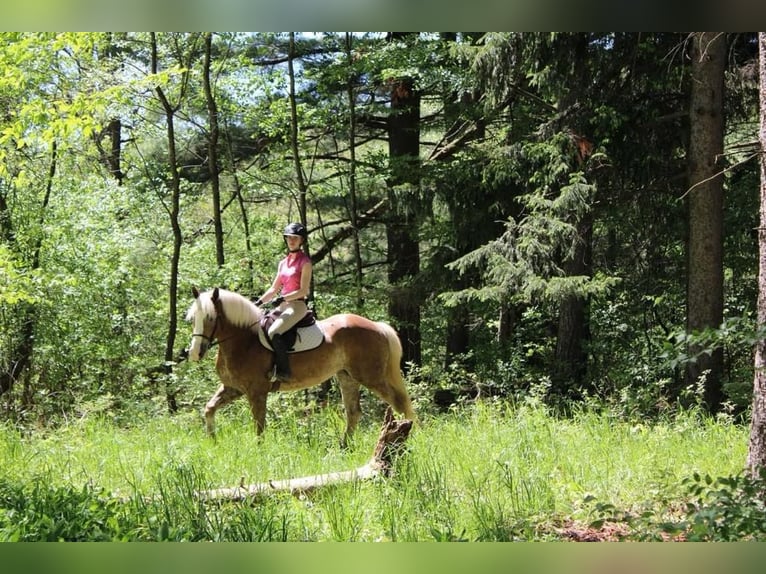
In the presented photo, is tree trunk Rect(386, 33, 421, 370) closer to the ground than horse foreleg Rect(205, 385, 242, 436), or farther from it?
farther from it

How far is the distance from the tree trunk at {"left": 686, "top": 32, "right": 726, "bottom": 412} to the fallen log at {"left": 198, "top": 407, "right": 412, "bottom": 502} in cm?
439

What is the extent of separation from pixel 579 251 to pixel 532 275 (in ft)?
2.11

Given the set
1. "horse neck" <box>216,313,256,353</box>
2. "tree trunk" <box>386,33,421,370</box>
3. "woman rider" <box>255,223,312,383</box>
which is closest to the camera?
"woman rider" <box>255,223,312,383</box>

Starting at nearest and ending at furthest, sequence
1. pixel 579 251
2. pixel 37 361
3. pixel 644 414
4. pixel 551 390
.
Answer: pixel 644 414
pixel 579 251
pixel 551 390
pixel 37 361

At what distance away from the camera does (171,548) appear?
162 cm

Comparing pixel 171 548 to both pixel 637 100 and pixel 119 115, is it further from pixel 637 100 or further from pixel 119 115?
pixel 119 115

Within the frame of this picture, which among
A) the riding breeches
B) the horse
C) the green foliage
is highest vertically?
the riding breeches

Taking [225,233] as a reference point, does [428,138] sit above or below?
above

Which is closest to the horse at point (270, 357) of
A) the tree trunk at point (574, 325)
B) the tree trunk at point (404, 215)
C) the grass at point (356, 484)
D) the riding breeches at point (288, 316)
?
the riding breeches at point (288, 316)

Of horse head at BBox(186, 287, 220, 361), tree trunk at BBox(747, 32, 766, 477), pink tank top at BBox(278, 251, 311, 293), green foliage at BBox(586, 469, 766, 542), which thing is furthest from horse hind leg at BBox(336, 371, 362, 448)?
tree trunk at BBox(747, 32, 766, 477)

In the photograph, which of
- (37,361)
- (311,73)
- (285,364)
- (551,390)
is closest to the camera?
(285,364)

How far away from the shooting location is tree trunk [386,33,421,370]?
1022 cm

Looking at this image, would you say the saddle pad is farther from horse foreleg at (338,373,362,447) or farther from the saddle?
horse foreleg at (338,373,362,447)
